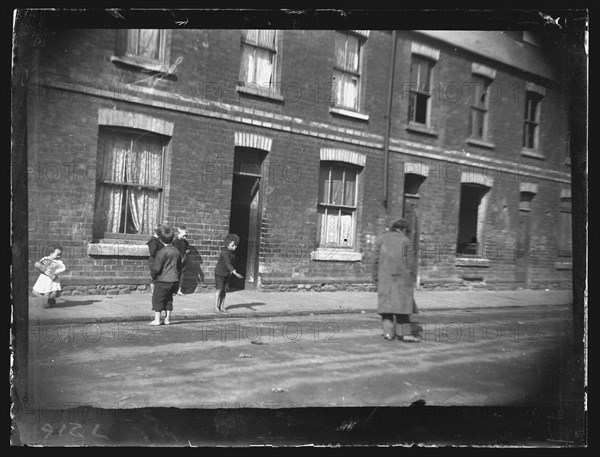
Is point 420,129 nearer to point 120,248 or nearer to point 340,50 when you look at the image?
point 340,50

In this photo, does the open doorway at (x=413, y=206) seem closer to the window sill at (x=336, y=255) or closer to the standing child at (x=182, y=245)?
the window sill at (x=336, y=255)

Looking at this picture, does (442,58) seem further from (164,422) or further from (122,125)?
(164,422)

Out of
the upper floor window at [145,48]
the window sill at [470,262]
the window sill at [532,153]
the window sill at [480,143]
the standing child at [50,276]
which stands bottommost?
the standing child at [50,276]

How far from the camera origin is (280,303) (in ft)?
17.5

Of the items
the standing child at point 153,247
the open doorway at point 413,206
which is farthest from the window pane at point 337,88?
the standing child at point 153,247

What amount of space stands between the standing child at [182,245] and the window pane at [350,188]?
1845 mm

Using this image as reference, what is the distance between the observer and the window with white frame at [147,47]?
14.4 ft

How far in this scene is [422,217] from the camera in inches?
200

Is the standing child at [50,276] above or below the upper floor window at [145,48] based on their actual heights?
below

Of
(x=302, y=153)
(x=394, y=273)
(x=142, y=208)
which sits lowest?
(x=394, y=273)

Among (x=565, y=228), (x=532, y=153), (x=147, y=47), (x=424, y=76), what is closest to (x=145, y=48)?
(x=147, y=47)

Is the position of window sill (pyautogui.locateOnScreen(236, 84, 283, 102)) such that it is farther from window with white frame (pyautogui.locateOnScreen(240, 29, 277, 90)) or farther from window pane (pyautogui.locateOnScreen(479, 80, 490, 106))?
window pane (pyautogui.locateOnScreen(479, 80, 490, 106))

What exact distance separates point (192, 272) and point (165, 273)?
1.50 feet

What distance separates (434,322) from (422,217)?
1145 millimetres
